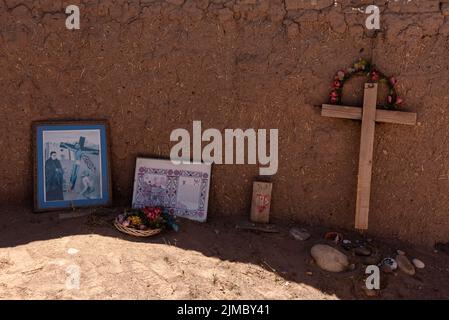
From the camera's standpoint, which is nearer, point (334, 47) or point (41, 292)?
point (41, 292)

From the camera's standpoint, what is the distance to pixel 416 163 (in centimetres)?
418

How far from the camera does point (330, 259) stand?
151 inches

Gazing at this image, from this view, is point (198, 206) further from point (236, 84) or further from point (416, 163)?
point (416, 163)

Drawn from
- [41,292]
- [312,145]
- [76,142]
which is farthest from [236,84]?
[41,292]

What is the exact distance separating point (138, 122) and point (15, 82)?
120cm

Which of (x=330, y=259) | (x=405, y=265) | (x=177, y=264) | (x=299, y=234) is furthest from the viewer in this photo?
(x=299, y=234)

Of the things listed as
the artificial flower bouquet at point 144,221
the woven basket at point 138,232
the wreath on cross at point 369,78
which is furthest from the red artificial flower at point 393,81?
the woven basket at point 138,232

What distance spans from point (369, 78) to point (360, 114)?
0.33 metres

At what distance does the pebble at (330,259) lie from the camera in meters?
3.80

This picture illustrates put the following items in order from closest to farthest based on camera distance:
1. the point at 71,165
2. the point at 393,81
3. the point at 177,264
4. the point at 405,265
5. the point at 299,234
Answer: the point at 177,264
the point at 405,265
the point at 393,81
the point at 299,234
the point at 71,165

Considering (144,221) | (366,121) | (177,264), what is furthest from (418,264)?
(144,221)

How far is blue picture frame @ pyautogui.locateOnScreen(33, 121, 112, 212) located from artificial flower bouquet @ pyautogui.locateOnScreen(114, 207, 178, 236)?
1.69ft

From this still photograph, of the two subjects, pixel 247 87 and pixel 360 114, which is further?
pixel 247 87

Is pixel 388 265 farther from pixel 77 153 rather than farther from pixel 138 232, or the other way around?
pixel 77 153
